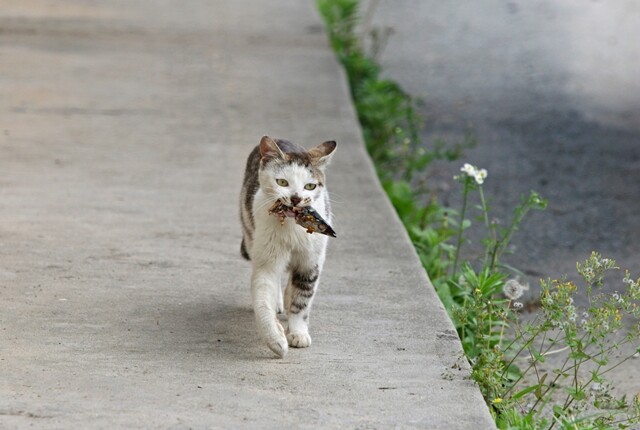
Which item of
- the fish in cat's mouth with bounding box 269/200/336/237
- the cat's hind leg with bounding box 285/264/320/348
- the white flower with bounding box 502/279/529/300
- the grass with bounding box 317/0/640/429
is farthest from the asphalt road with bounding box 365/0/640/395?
the fish in cat's mouth with bounding box 269/200/336/237

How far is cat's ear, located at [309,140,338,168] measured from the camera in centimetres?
470

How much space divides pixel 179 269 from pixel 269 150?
54.0 inches

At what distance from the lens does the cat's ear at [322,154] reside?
470 centimetres

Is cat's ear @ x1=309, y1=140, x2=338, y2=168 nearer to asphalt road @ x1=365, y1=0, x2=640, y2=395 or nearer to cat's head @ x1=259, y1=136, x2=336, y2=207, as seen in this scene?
cat's head @ x1=259, y1=136, x2=336, y2=207

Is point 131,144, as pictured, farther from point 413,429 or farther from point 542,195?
point 413,429

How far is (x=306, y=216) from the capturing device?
4.57 meters

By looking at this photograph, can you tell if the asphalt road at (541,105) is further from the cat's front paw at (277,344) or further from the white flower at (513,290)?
the cat's front paw at (277,344)

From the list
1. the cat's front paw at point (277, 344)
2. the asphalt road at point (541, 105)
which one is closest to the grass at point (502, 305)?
the asphalt road at point (541, 105)

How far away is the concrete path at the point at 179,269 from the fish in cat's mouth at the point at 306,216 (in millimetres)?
529

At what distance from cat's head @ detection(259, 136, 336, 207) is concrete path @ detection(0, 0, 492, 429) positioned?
0.66 metres

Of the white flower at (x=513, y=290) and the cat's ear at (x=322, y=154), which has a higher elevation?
the cat's ear at (x=322, y=154)

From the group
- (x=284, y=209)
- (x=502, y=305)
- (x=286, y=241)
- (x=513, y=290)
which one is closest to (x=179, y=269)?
(x=286, y=241)

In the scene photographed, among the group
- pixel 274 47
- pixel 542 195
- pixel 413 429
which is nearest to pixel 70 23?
pixel 274 47

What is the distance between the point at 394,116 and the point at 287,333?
5.88m
